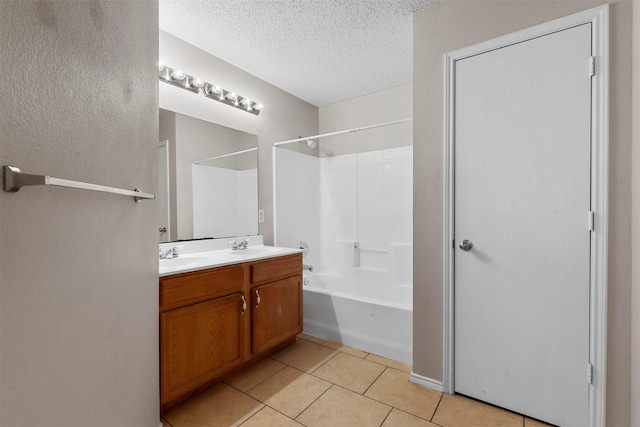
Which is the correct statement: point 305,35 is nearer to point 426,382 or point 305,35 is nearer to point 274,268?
point 274,268

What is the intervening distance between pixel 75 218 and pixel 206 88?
5.66ft

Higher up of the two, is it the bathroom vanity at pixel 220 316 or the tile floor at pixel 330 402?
the bathroom vanity at pixel 220 316

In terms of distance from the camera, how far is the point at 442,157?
183 cm

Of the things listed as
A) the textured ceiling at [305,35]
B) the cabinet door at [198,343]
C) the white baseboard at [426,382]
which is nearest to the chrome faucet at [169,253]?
the cabinet door at [198,343]

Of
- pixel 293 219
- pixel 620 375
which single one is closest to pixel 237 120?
pixel 293 219

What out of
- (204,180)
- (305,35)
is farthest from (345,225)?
(305,35)

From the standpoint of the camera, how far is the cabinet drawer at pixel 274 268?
2096 mm

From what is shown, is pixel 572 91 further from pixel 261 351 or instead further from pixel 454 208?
pixel 261 351

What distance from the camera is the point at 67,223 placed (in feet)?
2.82

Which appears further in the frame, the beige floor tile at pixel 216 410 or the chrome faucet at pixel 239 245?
the chrome faucet at pixel 239 245

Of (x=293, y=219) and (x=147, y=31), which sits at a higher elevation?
(x=147, y=31)

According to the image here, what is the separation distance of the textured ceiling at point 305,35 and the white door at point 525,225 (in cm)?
69

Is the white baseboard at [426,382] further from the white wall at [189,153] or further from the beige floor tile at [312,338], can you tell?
the white wall at [189,153]

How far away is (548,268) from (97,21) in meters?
2.15
